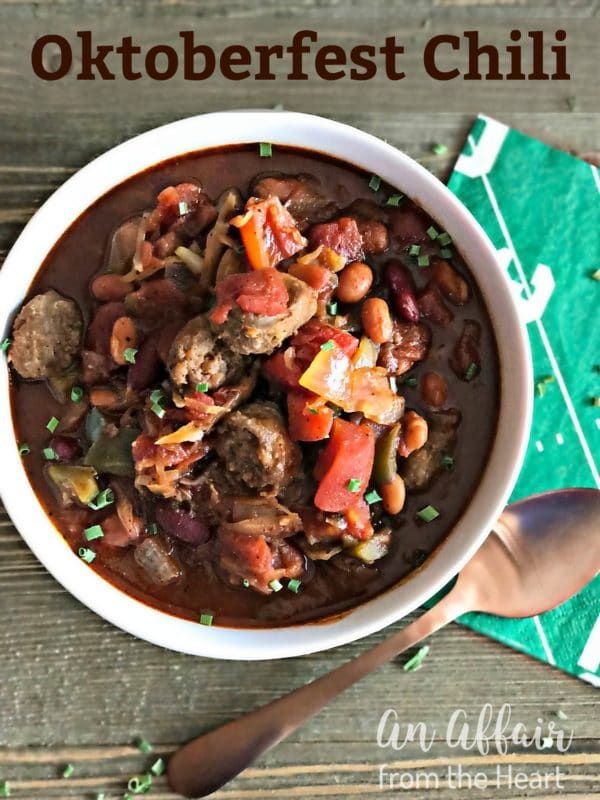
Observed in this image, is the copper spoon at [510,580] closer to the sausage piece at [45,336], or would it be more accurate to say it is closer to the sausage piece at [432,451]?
the sausage piece at [432,451]

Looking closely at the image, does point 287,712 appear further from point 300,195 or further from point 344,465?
point 300,195

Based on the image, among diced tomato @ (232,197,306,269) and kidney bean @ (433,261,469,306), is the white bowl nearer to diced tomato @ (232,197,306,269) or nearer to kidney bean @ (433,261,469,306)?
kidney bean @ (433,261,469,306)

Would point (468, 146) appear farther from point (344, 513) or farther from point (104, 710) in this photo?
point (104, 710)

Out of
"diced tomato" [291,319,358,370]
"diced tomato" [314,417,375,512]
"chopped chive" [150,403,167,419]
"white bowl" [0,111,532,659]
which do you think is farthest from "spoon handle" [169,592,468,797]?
"chopped chive" [150,403,167,419]

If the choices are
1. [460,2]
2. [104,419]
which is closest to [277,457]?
[104,419]

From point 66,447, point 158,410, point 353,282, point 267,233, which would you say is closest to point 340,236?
point 353,282

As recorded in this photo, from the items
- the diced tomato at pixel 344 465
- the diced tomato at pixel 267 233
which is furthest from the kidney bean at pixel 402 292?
the diced tomato at pixel 344 465
